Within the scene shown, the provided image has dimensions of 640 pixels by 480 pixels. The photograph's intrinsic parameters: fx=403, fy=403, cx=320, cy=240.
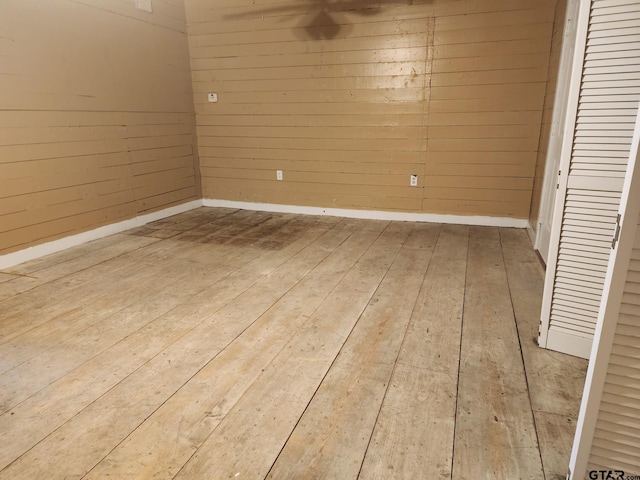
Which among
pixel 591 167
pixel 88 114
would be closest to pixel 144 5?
pixel 88 114

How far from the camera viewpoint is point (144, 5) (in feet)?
13.8

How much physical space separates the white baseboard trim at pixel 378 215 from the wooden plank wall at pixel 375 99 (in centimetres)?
7

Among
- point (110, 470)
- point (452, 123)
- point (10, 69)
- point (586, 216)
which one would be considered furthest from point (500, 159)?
point (10, 69)

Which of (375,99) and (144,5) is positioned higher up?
(144,5)

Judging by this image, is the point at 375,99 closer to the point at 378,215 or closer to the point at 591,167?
the point at 378,215

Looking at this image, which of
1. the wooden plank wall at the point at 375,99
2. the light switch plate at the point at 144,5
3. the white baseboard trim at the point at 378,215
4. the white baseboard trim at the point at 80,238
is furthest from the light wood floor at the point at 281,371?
the light switch plate at the point at 144,5

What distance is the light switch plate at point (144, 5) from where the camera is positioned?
413cm

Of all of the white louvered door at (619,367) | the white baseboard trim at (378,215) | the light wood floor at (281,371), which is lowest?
the light wood floor at (281,371)

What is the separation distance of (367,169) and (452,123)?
3.31 ft

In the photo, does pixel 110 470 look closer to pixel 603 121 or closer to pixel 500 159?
pixel 603 121

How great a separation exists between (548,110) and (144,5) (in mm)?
4141

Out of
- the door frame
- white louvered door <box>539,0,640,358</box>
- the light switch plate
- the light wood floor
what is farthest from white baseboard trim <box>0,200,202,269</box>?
the door frame

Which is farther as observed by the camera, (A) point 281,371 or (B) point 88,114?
(B) point 88,114

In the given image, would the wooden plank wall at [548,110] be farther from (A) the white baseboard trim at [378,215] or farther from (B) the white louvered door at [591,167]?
(B) the white louvered door at [591,167]
